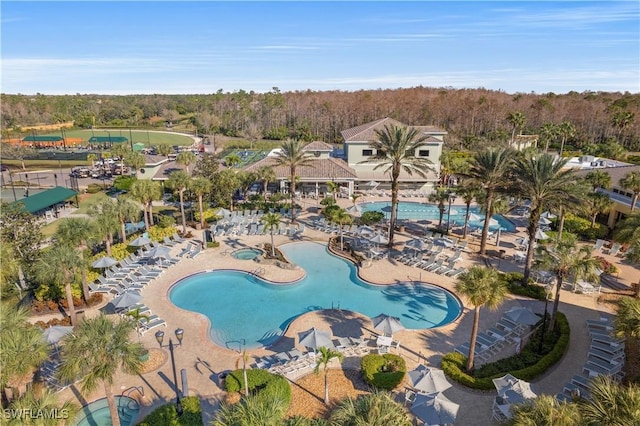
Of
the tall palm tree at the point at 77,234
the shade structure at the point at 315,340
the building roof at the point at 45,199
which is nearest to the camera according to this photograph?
the shade structure at the point at 315,340

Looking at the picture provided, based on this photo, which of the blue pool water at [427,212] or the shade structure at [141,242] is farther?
the blue pool water at [427,212]

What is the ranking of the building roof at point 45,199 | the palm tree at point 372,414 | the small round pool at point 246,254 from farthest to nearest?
the building roof at point 45,199 < the small round pool at point 246,254 < the palm tree at point 372,414

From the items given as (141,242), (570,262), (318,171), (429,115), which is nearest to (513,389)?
(570,262)

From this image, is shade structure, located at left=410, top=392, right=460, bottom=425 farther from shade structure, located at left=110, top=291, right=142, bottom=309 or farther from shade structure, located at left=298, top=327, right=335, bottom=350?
shade structure, located at left=110, top=291, right=142, bottom=309

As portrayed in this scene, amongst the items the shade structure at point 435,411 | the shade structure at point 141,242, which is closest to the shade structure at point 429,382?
the shade structure at point 435,411

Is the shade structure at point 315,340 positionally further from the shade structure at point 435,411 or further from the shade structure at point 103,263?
the shade structure at point 103,263

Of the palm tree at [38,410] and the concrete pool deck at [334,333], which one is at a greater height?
the palm tree at [38,410]

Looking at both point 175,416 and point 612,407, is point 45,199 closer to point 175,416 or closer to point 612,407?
point 175,416
